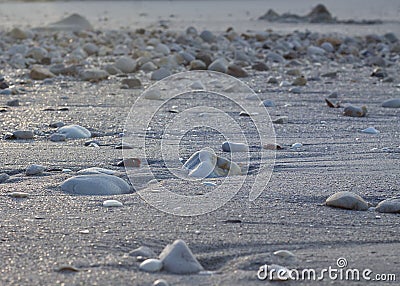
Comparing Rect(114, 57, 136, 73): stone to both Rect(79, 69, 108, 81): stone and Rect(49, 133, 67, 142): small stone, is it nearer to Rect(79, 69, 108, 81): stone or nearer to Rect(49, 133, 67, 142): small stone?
Rect(79, 69, 108, 81): stone

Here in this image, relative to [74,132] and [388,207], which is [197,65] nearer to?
[74,132]

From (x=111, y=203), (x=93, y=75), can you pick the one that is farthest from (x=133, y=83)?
(x=111, y=203)

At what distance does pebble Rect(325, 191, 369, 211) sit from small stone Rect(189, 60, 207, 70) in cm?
406

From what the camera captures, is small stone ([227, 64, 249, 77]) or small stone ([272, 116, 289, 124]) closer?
small stone ([272, 116, 289, 124])

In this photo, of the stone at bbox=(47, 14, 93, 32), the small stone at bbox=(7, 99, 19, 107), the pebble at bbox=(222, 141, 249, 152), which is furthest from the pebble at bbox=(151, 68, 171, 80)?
the stone at bbox=(47, 14, 93, 32)

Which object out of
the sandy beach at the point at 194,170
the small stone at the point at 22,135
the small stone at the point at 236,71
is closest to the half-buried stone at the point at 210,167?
the sandy beach at the point at 194,170

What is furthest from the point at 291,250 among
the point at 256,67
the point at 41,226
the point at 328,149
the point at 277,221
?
the point at 256,67

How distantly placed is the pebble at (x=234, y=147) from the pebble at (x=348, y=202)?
2.70ft

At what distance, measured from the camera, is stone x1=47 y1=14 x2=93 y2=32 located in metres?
11.4

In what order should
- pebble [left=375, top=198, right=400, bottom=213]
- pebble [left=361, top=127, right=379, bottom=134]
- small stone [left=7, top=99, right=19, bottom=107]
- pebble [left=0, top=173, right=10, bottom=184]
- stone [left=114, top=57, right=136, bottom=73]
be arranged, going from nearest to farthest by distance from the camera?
pebble [left=375, top=198, right=400, bottom=213]
pebble [left=0, top=173, right=10, bottom=184]
pebble [left=361, top=127, right=379, bottom=134]
small stone [left=7, top=99, right=19, bottom=107]
stone [left=114, top=57, right=136, bottom=73]

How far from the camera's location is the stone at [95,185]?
2338 millimetres

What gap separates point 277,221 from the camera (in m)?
2.08

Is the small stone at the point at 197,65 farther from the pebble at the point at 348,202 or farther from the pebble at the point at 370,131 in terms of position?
the pebble at the point at 348,202

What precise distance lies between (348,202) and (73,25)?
991cm
